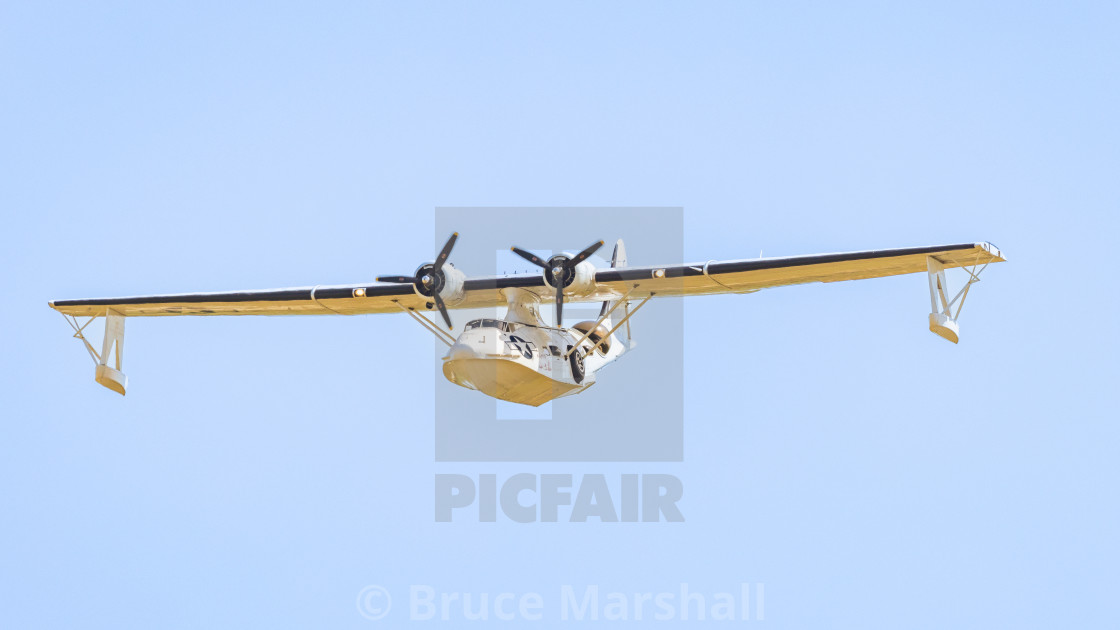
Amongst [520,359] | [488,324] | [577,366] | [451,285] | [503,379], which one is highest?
[451,285]

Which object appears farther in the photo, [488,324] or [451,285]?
[451,285]

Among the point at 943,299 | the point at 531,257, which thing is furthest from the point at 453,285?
the point at 943,299

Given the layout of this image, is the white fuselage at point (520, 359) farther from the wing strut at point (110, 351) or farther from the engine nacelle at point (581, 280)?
the wing strut at point (110, 351)

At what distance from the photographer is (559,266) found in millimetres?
25453

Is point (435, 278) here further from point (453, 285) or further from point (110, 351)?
point (110, 351)

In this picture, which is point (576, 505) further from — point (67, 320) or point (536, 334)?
point (67, 320)

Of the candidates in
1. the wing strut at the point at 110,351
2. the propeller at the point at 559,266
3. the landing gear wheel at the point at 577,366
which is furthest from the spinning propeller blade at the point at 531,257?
the wing strut at the point at 110,351

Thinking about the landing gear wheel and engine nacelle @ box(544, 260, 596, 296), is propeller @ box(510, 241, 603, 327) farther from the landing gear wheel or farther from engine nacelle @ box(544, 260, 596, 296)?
the landing gear wheel

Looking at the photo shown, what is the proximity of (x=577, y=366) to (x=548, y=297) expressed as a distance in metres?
1.56

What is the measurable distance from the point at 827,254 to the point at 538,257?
5.62 metres

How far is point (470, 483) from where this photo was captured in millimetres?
29469

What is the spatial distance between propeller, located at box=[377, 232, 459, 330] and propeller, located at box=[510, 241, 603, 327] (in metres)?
1.53

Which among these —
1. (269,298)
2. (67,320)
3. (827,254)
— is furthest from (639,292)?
(67,320)

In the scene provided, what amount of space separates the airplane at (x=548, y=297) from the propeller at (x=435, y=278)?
2 cm
